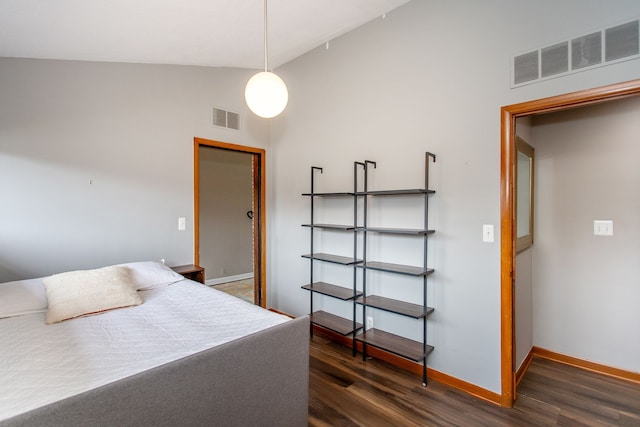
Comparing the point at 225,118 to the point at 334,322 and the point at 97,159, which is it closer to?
the point at 97,159

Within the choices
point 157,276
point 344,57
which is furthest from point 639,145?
point 157,276

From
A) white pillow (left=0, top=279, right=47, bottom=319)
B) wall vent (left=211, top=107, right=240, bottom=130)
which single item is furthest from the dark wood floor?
wall vent (left=211, top=107, right=240, bottom=130)

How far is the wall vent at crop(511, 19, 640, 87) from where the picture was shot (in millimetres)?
1668

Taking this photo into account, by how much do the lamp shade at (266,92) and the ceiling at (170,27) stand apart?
0.73 meters

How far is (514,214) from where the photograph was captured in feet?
6.82

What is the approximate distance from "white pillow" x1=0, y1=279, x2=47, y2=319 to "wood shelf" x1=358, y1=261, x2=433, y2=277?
7.59ft

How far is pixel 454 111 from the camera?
233 centimetres

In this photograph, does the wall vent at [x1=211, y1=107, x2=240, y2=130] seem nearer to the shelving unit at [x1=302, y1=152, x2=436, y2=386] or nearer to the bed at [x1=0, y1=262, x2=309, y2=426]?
the shelving unit at [x1=302, y1=152, x2=436, y2=386]

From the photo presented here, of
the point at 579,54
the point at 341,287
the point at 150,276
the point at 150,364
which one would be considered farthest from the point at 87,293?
the point at 579,54

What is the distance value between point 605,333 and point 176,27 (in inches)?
169

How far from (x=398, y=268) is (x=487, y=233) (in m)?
0.72

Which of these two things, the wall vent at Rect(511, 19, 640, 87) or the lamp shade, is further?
the lamp shade

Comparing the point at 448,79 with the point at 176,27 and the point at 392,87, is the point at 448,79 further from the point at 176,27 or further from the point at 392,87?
the point at 176,27

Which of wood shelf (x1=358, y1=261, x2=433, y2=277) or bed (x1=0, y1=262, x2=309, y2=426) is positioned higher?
wood shelf (x1=358, y1=261, x2=433, y2=277)
